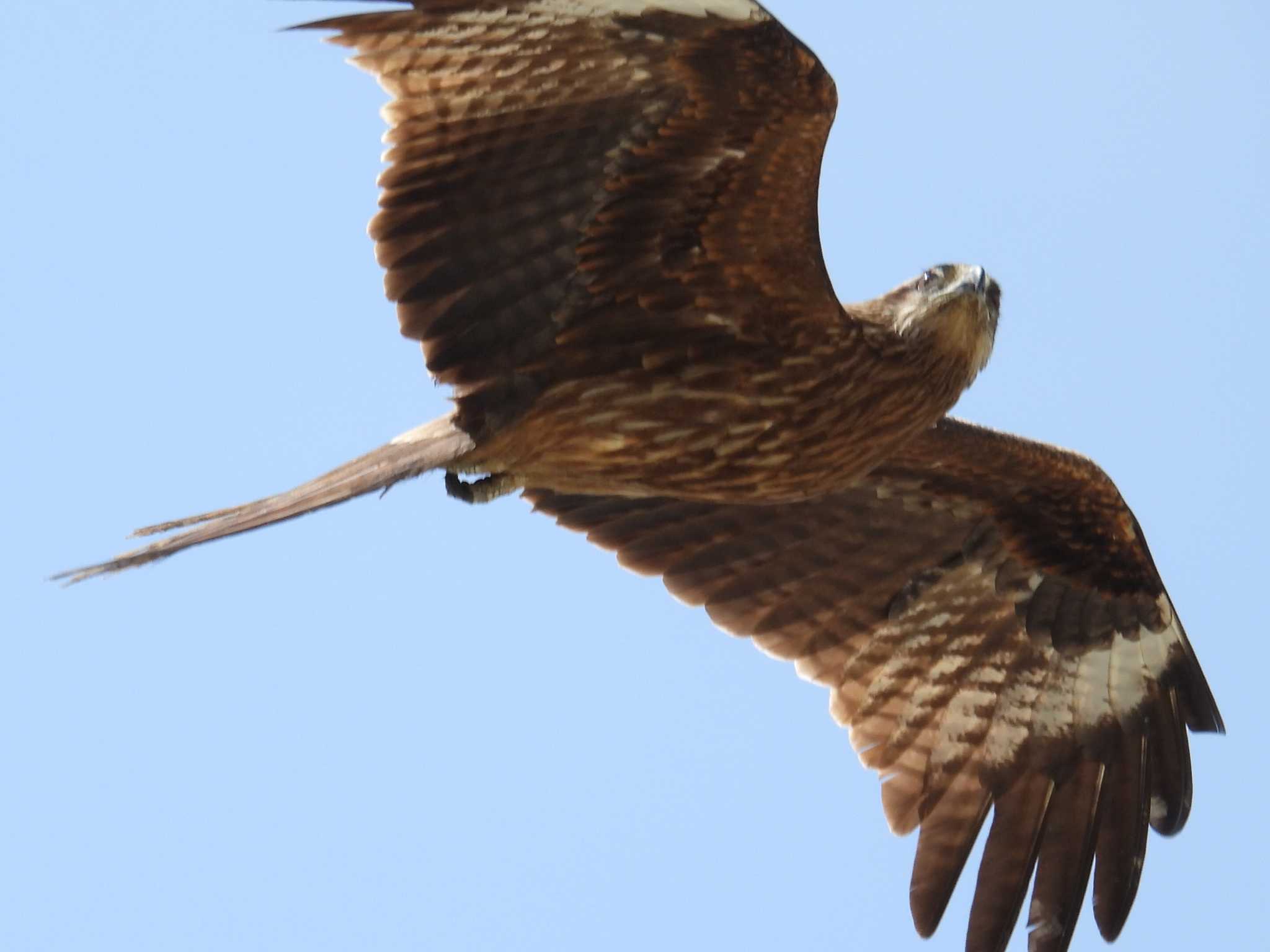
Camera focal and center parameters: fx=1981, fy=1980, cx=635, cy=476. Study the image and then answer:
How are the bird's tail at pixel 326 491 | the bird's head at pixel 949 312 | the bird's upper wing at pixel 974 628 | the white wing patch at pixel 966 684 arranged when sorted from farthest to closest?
1. the white wing patch at pixel 966 684
2. the bird's upper wing at pixel 974 628
3. the bird's head at pixel 949 312
4. the bird's tail at pixel 326 491

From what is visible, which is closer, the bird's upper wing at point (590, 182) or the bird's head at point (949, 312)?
the bird's upper wing at point (590, 182)

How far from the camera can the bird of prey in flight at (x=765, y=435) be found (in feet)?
21.9

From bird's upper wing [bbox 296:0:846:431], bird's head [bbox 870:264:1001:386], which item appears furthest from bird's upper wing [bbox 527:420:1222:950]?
bird's upper wing [bbox 296:0:846:431]

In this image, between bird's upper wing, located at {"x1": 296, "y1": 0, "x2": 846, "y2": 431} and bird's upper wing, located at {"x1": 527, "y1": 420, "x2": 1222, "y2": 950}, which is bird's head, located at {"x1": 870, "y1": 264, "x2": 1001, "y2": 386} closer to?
bird's upper wing, located at {"x1": 296, "y1": 0, "x2": 846, "y2": 431}

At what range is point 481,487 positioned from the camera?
753cm

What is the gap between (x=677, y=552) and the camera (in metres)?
8.84

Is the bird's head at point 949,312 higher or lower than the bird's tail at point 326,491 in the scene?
higher

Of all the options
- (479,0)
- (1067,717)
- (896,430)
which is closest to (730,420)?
(896,430)

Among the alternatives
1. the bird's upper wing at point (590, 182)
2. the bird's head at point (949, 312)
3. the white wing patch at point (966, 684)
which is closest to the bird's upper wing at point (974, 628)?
the white wing patch at point (966, 684)

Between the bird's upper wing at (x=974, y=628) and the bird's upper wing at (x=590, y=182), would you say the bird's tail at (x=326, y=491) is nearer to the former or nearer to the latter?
the bird's upper wing at (x=590, y=182)

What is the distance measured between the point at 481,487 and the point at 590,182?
1.29 meters

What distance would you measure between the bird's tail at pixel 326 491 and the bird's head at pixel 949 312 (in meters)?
1.73

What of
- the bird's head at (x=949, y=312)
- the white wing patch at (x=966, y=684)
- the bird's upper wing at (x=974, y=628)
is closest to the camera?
the bird's head at (x=949, y=312)

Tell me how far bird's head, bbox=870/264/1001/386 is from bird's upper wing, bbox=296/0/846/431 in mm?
397
